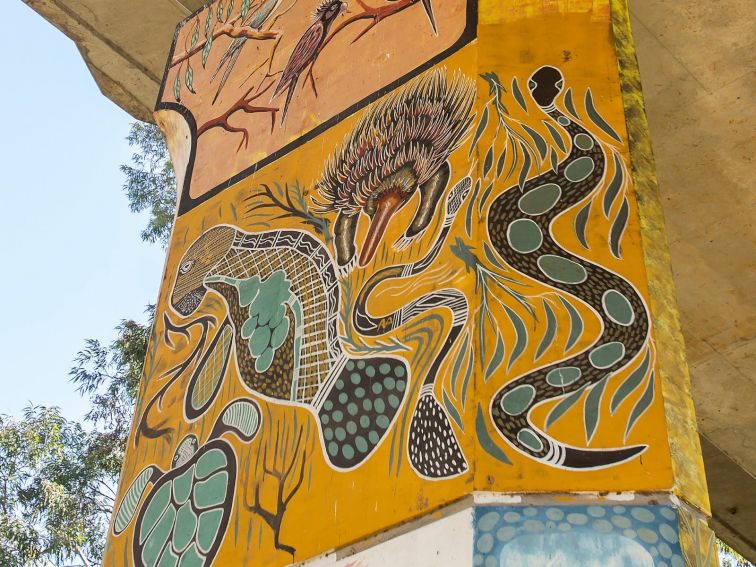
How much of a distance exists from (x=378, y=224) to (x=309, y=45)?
1479 millimetres

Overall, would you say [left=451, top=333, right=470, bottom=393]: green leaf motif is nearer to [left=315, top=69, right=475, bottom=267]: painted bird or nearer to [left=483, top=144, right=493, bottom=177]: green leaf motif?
[left=315, top=69, right=475, bottom=267]: painted bird

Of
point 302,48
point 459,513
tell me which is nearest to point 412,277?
point 459,513

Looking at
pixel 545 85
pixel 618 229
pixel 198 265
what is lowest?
pixel 618 229

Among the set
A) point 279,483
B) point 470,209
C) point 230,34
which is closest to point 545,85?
point 470,209

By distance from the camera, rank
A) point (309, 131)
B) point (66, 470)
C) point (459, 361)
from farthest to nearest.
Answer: point (66, 470) → point (309, 131) → point (459, 361)

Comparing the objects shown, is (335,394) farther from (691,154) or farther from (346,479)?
(691,154)

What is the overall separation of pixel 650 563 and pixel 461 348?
2.91 feet

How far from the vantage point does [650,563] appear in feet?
10.0

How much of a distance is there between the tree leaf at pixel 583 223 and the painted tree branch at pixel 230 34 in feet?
7.64

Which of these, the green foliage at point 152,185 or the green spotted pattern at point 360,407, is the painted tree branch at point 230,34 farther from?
the green foliage at point 152,185

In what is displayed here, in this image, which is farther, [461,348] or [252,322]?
[252,322]

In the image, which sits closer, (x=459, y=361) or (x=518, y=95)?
(x=459, y=361)

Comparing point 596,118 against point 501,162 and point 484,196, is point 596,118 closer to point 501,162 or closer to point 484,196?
point 501,162

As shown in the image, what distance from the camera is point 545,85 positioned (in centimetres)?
441
